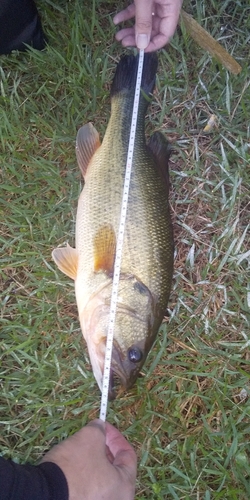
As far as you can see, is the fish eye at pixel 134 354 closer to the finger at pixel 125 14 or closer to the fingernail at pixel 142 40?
the fingernail at pixel 142 40

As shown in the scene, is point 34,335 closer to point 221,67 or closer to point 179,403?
point 179,403

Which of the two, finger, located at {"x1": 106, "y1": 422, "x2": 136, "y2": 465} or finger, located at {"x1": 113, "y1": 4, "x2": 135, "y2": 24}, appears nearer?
finger, located at {"x1": 106, "y1": 422, "x2": 136, "y2": 465}

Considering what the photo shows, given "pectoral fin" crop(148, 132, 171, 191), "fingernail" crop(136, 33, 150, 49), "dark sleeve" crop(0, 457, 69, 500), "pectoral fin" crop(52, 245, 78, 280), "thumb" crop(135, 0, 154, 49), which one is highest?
"thumb" crop(135, 0, 154, 49)

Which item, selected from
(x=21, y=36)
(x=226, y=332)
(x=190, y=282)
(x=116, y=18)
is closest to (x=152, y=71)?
(x=116, y=18)

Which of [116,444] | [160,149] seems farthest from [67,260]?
[116,444]

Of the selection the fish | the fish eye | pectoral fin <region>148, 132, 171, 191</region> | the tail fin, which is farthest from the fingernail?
the fish eye

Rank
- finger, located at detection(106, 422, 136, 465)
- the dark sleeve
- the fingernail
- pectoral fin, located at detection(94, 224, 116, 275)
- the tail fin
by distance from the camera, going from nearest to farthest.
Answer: the dark sleeve < finger, located at detection(106, 422, 136, 465) < pectoral fin, located at detection(94, 224, 116, 275) < the fingernail < the tail fin

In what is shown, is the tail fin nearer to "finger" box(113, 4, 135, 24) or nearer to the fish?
the fish

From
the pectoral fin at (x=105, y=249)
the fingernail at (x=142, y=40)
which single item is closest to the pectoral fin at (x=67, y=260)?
the pectoral fin at (x=105, y=249)
